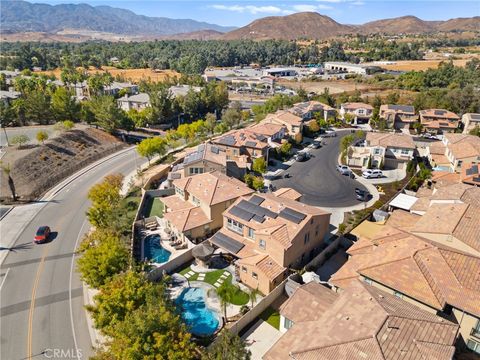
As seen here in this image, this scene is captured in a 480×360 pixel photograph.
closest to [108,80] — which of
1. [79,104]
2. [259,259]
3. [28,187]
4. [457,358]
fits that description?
[79,104]

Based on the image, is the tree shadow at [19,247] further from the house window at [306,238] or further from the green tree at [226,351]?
the house window at [306,238]

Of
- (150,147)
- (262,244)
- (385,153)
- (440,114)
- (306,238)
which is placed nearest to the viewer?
(262,244)

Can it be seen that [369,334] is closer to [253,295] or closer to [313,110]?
[253,295]

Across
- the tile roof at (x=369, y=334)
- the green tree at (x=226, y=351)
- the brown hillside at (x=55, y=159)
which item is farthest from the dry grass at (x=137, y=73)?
the tile roof at (x=369, y=334)

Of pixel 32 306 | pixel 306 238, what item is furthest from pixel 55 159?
pixel 306 238

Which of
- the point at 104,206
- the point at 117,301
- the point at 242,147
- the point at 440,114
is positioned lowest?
the point at 117,301

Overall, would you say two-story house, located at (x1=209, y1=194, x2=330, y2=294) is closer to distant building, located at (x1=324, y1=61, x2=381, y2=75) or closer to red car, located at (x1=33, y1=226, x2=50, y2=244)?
red car, located at (x1=33, y1=226, x2=50, y2=244)

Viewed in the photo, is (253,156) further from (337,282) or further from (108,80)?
(108,80)

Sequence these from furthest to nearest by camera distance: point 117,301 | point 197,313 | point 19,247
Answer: point 19,247, point 197,313, point 117,301
